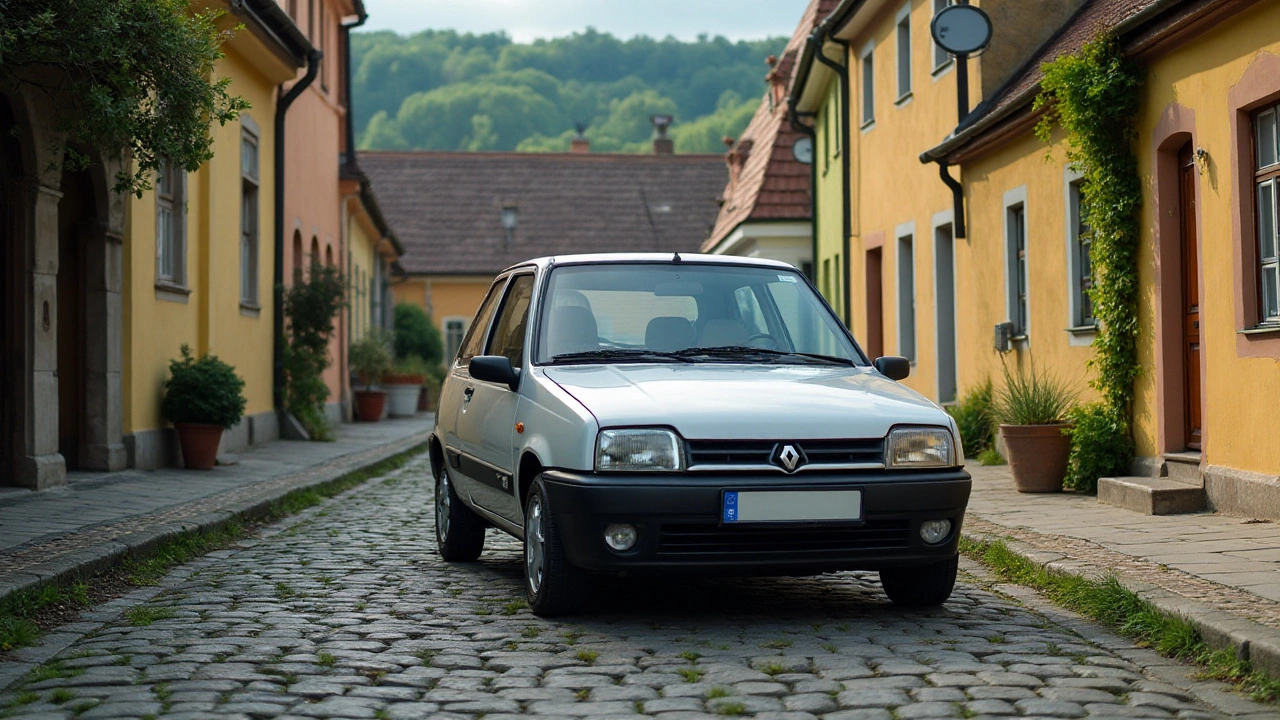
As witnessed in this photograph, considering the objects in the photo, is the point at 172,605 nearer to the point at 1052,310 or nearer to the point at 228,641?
Result: the point at 228,641

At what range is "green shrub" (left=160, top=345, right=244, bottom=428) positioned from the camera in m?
15.1

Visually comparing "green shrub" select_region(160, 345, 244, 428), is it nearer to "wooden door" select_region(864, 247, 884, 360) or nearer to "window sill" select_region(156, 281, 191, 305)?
"window sill" select_region(156, 281, 191, 305)

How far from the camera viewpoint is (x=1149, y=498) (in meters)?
10.5

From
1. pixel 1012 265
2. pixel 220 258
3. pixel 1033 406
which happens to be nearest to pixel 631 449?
pixel 1033 406

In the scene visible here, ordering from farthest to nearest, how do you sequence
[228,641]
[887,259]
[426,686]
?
[887,259] → [228,641] → [426,686]

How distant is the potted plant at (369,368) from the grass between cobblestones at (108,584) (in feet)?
54.5

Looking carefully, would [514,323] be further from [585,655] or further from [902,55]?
[902,55]

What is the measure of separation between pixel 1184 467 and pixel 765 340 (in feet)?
16.2

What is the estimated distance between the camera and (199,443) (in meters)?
15.1

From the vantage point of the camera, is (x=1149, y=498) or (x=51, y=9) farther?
(x=1149, y=498)

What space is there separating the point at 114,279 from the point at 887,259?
36.6 feet

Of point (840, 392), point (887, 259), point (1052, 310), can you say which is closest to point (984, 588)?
point (840, 392)

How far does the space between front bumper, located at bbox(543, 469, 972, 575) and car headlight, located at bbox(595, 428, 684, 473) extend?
0.18 ft

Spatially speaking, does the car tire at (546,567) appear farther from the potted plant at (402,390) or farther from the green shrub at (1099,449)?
the potted plant at (402,390)
